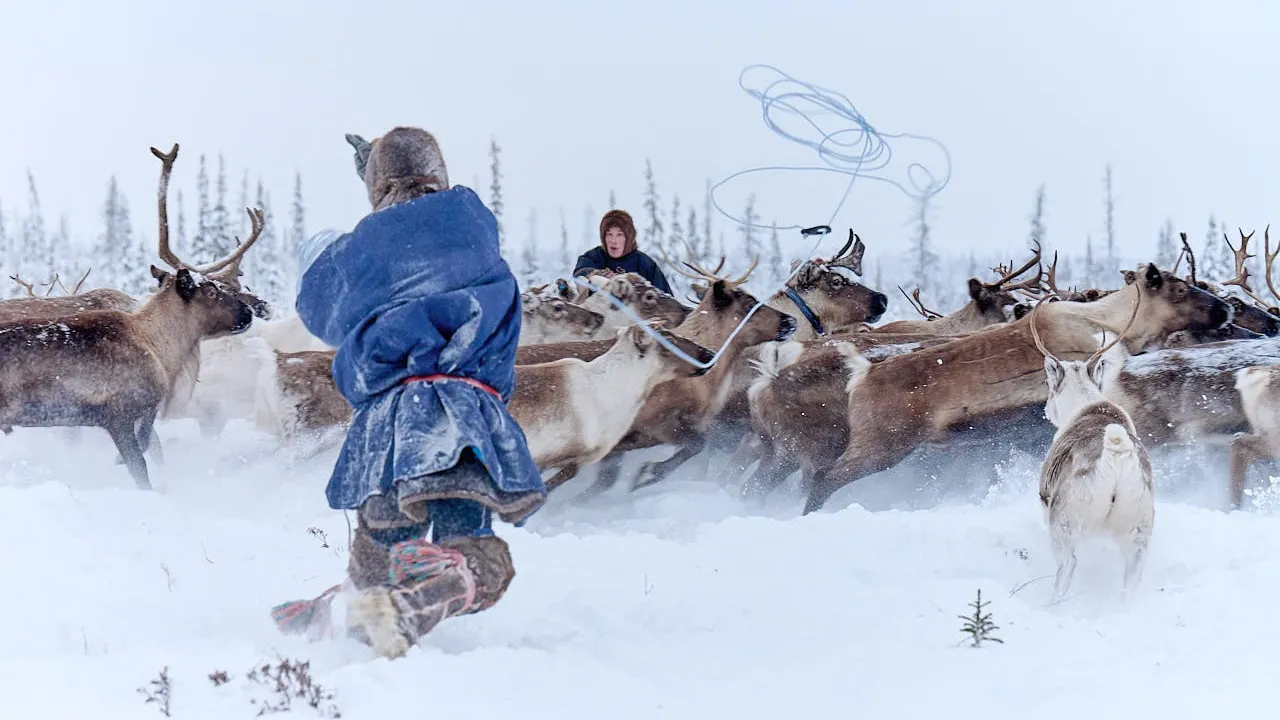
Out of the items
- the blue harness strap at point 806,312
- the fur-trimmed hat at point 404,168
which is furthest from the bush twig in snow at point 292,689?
the blue harness strap at point 806,312

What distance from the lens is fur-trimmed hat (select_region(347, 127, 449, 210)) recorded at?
3855 mm

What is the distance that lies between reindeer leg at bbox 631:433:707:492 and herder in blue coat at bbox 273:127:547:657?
3.94 m

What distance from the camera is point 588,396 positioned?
7.08m

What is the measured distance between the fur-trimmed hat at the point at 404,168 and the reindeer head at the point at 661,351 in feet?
11.0

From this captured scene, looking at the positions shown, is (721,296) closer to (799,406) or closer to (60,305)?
(799,406)

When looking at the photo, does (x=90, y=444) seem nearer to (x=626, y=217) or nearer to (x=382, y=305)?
(x=626, y=217)

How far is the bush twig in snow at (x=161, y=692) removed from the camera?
9.91ft

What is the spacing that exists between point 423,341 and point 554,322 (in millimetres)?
6214

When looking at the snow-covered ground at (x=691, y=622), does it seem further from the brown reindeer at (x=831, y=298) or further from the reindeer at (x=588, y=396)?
the brown reindeer at (x=831, y=298)

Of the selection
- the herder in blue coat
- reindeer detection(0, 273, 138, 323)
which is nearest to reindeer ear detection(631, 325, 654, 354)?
the herder in blue coat

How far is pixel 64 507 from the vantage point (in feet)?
18.1

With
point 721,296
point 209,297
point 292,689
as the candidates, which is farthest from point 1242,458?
point 209,297

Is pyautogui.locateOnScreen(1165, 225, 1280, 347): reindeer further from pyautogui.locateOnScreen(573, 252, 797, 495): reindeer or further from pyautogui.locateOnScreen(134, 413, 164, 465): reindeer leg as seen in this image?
pyautogui.locateOnScreen(134, 413, 164, 465): reindeer leg

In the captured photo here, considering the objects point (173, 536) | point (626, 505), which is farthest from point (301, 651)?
point (626, 505)
